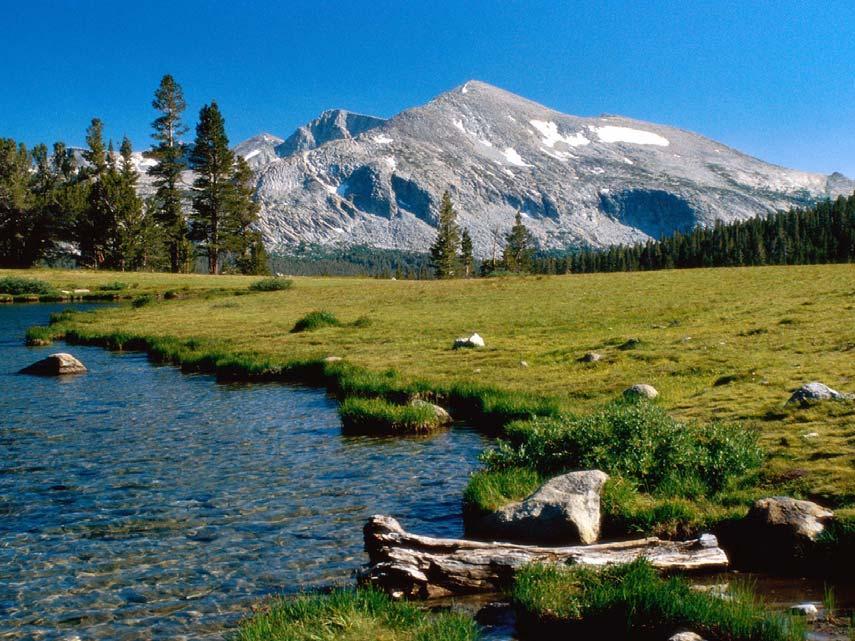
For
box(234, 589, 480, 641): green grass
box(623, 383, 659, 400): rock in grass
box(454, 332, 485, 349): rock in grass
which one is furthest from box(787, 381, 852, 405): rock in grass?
box(454, 332, 485, 349): rock in grass

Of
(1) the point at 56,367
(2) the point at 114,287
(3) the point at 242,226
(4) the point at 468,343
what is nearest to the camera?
(1) the point at 56,367

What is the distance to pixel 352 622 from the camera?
25.6ft

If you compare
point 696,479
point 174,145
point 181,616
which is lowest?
point 181,616

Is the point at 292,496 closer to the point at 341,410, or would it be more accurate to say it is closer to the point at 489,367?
the point at 341,410

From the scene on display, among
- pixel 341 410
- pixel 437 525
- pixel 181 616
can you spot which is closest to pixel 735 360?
pixel 341 410

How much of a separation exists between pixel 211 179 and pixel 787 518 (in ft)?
335

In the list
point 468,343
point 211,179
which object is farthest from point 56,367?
point 211,179

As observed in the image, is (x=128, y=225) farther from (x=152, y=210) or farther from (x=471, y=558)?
(x=471, y=558)

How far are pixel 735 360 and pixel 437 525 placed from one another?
14.7 metres

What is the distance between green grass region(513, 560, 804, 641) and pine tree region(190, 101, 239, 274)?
100106mm

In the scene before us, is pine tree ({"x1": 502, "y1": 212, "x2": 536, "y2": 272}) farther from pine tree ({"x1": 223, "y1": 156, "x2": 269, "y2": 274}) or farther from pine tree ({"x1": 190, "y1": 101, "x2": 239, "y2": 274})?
pine tree ({"x1": 190, "y1": 101, "x2": 239, "y2": 274})

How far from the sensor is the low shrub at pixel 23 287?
7531 cm

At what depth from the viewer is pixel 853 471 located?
11555 mm

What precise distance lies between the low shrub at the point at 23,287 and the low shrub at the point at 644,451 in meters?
75.2
